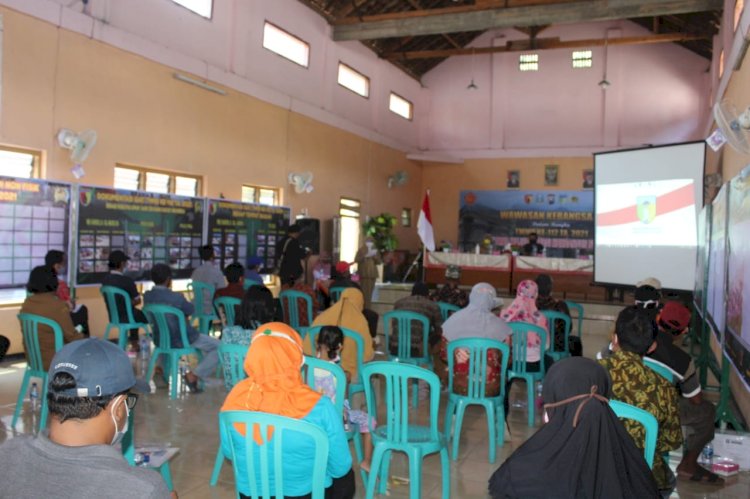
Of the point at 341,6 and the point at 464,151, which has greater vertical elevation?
the point at 341,6

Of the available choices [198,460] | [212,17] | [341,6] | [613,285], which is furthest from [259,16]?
[198,460]

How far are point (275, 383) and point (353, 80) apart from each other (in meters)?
10.9

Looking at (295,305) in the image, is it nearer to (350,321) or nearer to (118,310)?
(118,310)

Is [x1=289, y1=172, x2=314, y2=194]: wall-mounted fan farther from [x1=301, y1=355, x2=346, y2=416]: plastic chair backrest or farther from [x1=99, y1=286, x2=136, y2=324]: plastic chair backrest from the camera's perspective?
[x1=301, y1=355, x2=346, y2=416]: plastic chair backrest

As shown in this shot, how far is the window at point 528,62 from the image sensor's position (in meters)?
14.4

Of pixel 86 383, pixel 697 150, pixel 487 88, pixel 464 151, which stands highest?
pixel 487 88

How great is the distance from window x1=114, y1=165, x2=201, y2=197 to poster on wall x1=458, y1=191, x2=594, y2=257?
8.17 meters

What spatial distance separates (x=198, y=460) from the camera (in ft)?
11.2

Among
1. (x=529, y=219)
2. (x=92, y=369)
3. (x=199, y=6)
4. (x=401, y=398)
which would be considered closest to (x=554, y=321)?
(x=401, y=398)

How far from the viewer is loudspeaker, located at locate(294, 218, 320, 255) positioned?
9.98m

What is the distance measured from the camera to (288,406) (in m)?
2.00

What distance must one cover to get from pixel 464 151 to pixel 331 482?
13643 mm

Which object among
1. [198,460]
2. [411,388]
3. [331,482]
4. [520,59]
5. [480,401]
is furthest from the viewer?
[520,59]

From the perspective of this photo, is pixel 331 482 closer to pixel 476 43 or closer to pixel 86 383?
pixel 86 383
